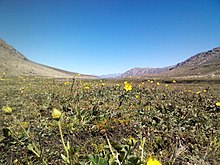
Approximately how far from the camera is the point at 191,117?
156 inches

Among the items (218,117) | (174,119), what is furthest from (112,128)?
(218,117)

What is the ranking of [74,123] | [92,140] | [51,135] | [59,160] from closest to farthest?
[59,160] < [92,140] < [51,135] < [74,123]

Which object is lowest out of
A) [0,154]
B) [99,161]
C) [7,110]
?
[0,154]

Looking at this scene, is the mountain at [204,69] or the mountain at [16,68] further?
the mountain at [204,69]

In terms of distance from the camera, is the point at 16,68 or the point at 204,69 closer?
the point at 16,68

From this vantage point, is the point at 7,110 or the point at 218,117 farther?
the point at 218,117

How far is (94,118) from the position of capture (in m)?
4.02

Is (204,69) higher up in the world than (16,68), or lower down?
higher up

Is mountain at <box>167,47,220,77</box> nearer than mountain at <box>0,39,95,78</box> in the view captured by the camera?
No

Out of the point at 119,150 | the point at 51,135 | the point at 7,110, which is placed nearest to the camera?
the point at 119,150

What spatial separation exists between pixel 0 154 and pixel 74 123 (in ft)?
4.47

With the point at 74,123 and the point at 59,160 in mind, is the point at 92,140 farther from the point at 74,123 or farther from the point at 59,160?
the point at 74,123

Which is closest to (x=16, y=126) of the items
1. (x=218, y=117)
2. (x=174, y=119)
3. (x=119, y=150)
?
(x=119, y=150)

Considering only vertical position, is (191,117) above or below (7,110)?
below
